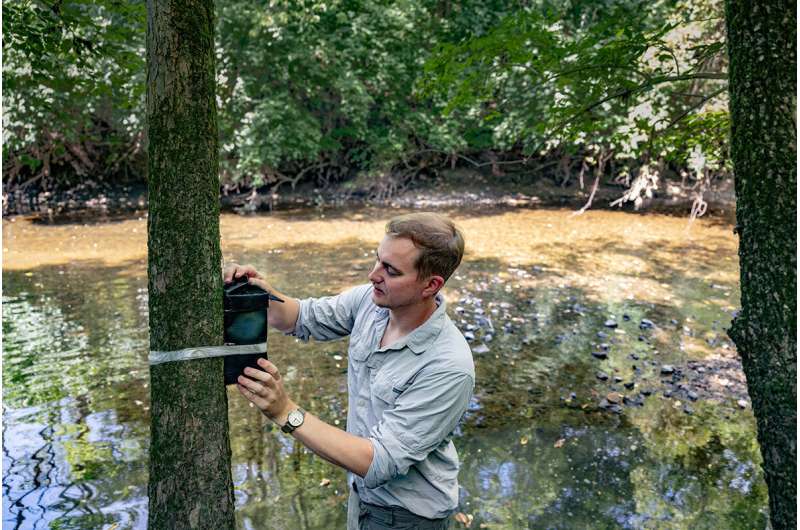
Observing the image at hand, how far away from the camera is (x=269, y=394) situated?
243 centimetres

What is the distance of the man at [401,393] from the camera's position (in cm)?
237

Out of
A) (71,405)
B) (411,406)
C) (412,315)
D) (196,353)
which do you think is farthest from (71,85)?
(411,406)

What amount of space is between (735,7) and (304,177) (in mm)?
25249

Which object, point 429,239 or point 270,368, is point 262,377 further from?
point 429,239

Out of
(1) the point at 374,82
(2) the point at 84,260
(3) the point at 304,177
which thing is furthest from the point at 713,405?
(3) the point at 304,177

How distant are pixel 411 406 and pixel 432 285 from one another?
493mm

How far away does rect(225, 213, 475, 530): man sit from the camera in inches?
93.4

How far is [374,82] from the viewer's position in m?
23.4

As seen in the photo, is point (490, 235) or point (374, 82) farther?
point (374, 82)

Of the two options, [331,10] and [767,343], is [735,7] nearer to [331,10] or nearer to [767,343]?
[767,343]

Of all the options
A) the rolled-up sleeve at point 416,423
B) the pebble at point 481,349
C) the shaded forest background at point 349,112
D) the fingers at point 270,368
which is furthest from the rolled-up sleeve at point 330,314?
the shaded forest background at point 349,112

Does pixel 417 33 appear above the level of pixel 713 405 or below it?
above

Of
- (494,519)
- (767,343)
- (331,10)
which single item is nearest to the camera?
(767,343)

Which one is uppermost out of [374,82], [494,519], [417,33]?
[417,33]
